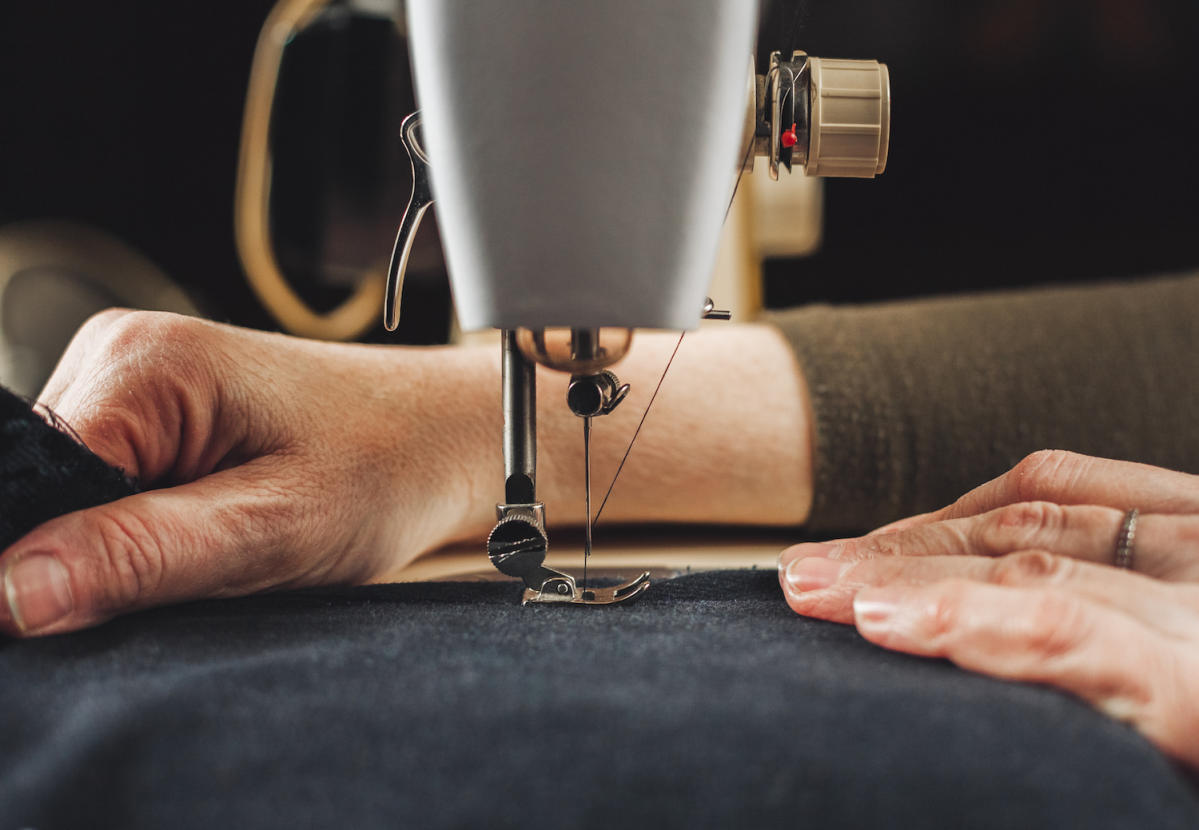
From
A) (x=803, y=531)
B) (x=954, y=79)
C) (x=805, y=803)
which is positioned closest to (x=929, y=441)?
(x=803, y=531)

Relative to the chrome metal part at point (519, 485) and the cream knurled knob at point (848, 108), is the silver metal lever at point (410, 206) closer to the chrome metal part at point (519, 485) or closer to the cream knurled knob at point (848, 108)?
the chrome metal part at point (519, 485)

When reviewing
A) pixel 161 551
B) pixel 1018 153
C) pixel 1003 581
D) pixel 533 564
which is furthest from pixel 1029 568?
pixel 1018 153

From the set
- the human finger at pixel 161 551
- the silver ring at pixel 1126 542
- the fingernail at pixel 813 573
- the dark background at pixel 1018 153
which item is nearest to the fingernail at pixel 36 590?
the human finger at pixel 161 551

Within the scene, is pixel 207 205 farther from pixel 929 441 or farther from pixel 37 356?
pixel 929 441

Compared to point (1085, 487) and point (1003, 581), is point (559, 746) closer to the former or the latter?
point (1003, 581)

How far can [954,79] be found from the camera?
1259 mm

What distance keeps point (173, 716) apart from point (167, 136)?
3.24ft

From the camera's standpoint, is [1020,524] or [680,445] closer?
[1020,524]

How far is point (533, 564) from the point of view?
17.4 inches

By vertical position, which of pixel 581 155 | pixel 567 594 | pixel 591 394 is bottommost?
pixel 567 594

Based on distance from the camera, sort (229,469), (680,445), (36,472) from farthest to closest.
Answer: (680,445) → (229,469) → (36,472)

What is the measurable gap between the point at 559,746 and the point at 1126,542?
0.27 metres

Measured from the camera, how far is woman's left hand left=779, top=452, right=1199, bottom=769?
298 mm

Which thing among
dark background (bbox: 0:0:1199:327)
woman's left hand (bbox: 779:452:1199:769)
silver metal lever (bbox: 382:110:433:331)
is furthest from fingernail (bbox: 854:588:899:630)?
dark background (bbox: 0:0:1199:327)
